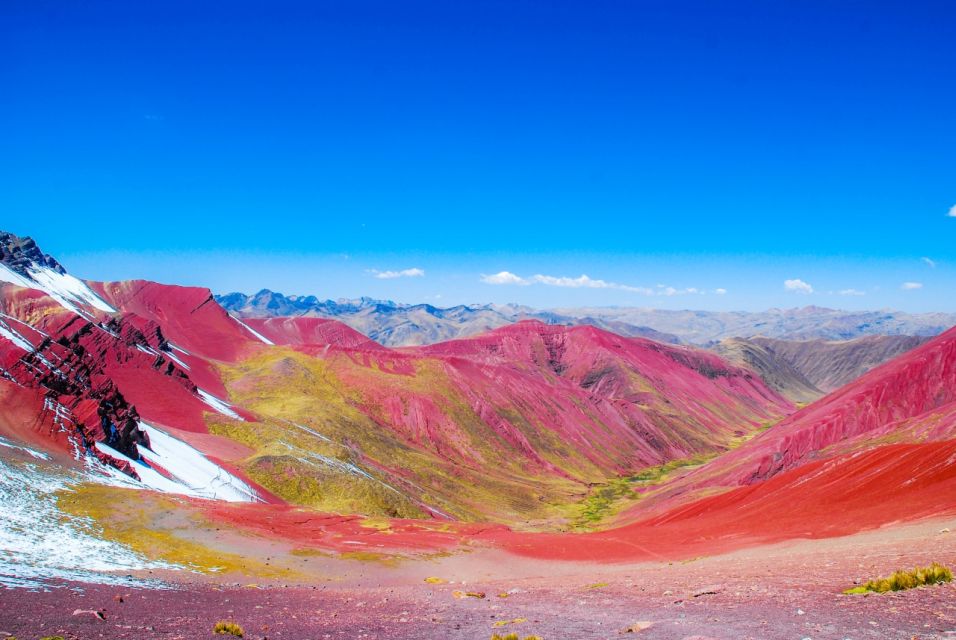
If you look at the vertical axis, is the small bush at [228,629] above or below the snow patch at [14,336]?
below

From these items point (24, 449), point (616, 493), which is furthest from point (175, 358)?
point (616, 493)

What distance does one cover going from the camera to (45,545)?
2322 cm

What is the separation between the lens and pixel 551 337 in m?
182

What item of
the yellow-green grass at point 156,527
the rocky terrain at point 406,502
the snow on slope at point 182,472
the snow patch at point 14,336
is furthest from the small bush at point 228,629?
the snow patch at point 14,336

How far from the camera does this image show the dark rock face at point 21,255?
119 meters

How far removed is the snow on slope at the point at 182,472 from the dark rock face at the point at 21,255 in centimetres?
9441

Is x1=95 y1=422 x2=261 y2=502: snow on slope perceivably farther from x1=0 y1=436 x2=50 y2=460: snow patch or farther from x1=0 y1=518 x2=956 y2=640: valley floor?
x1=0 y1=518 x2=956 y2=640: valley floor

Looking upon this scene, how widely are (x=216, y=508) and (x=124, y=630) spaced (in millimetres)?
25797

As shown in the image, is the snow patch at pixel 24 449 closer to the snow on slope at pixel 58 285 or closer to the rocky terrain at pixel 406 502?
the rocky terrain at pixel 406 502

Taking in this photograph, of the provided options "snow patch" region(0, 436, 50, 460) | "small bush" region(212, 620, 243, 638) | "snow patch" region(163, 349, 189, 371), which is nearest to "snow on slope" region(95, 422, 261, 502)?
"snow patch" region(0, 436, 50, 460)

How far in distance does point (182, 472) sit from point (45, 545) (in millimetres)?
25406

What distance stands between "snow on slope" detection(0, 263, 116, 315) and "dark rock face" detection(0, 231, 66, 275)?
5.22 feet

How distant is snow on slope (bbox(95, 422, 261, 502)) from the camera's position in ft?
142

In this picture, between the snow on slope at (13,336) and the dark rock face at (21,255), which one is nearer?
the snow on slope at (13,336)
